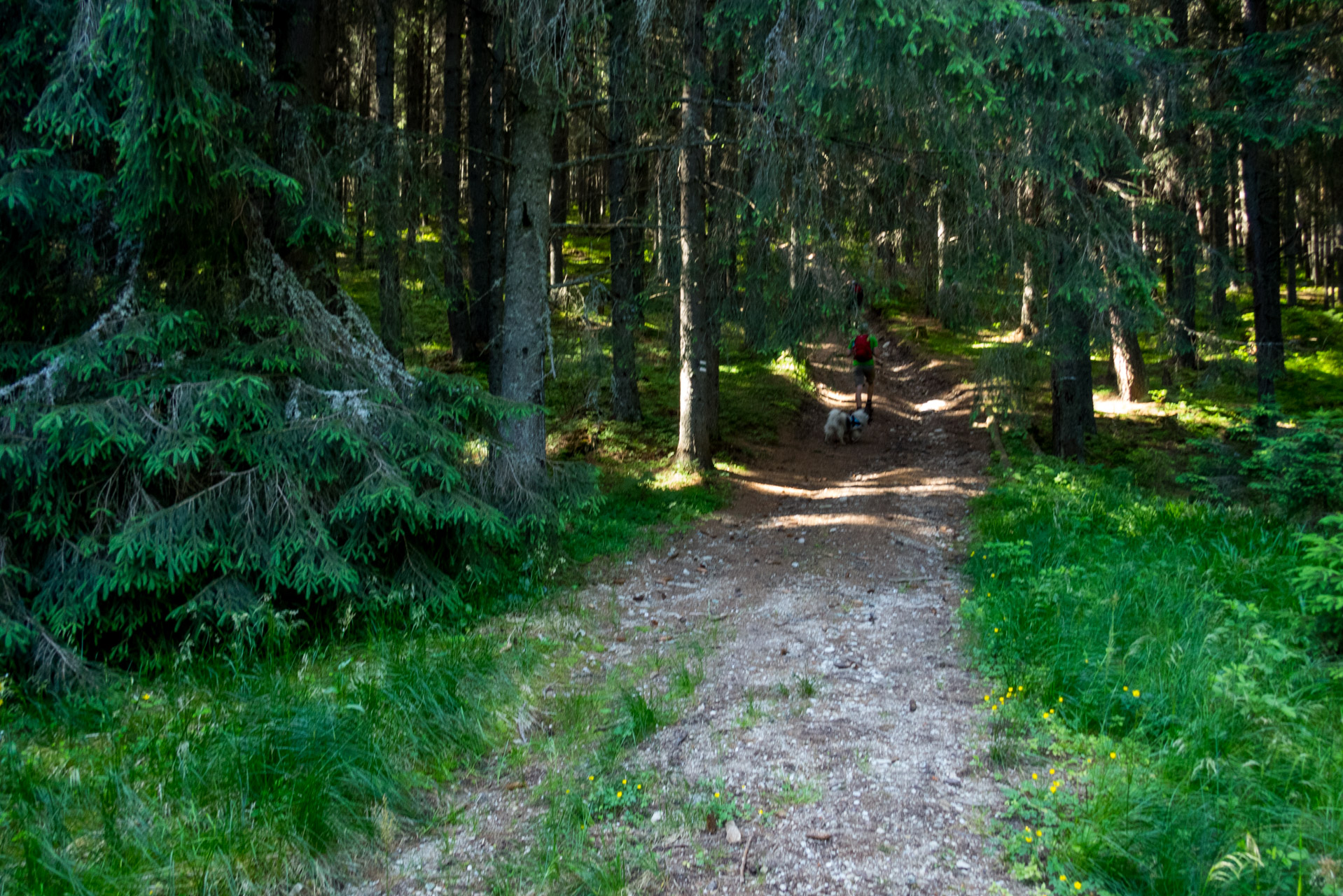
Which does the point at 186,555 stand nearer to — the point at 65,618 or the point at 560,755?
the point at 65,618

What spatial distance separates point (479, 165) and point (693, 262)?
7010 millimetres

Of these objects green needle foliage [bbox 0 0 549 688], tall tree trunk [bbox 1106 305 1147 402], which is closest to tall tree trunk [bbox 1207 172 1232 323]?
tall tree trunk [bbox 1106 305 1147 402]

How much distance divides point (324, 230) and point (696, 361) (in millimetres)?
6123

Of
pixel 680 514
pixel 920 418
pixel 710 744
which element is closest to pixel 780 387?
pixel 920 418

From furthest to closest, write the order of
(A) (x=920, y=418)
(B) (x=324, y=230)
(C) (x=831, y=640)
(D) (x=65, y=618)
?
(A) (x=920, y=418) < (B) (x=324, y=230) < (C) (x=831, y=640) < (D) (x=65, y=618)

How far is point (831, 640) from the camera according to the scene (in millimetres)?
6344

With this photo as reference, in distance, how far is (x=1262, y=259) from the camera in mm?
12797

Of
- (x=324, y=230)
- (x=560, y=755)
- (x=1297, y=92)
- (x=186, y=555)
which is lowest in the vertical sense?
(x=560, y=755)

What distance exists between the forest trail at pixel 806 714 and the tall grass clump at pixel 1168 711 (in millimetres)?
329

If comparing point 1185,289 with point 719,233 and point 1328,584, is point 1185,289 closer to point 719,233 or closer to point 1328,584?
point 719,233

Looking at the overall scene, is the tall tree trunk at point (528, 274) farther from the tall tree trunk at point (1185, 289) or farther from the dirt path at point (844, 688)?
the tall tree trunk at point (1185, 289)

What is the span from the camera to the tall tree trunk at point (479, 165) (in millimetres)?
15992

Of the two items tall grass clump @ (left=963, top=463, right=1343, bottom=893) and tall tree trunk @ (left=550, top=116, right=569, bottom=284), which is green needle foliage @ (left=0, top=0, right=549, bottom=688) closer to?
tall grass clump @ (left=963, top=463, right=1343, bottom=893)

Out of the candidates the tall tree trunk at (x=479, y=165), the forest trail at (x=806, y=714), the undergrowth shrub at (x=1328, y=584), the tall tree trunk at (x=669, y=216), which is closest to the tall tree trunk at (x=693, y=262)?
the tall tree trunk at (x=669, y=216)
